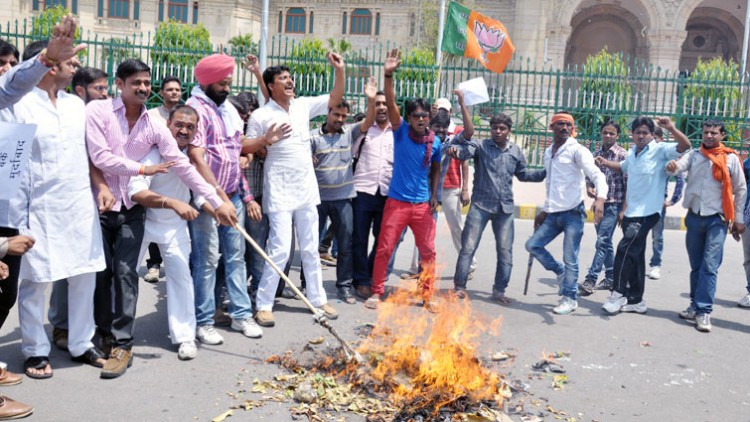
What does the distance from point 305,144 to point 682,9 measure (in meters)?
32.7

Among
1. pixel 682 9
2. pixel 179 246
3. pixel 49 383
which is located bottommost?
pixel 49 383

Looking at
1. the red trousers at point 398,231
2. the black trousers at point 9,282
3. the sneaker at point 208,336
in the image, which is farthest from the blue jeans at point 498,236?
the black trousers at point 9,282

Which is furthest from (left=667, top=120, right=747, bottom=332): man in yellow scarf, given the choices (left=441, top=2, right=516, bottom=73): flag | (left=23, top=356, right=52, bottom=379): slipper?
(left=441, top=2, right=516, bottom=73): flag

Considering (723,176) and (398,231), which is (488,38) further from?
(398,231)

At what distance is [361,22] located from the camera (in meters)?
40.2

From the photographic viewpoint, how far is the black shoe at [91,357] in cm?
466

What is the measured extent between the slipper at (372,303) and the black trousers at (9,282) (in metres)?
2.98

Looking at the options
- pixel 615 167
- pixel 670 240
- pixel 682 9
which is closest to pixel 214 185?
pixel 615 167

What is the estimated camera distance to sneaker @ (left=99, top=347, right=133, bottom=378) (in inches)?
177

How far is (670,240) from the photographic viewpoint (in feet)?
36.2

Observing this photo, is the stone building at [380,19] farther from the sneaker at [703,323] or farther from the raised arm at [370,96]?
the sneaker at [703,323]

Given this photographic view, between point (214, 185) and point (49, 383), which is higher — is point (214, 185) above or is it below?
above

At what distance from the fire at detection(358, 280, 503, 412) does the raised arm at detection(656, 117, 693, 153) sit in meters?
2.31

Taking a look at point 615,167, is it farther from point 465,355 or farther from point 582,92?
point 582,92
